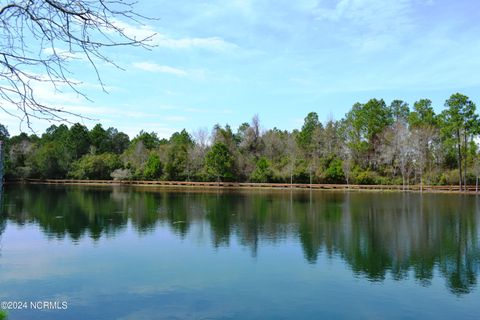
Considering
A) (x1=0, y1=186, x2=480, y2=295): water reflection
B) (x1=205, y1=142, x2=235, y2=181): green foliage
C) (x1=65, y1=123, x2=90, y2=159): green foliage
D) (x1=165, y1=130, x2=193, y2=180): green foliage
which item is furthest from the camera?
(x1=65, y1=123, x2=90, y2=159): green foliage

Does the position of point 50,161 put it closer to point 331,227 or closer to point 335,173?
point 335,173

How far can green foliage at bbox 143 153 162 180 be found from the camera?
250 feet

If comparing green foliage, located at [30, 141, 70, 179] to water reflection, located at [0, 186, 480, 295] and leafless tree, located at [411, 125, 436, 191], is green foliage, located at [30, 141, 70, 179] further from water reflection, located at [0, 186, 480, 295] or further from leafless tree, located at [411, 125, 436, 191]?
leafless tree, located at [411, 125, 436, 191]

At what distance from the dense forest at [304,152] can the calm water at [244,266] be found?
31.1 meters

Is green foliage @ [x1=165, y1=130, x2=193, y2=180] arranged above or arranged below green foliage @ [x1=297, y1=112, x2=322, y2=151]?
below

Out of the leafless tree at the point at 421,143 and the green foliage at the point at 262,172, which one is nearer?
the leafless tree at the point at 421,143

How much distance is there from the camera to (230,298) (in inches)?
514

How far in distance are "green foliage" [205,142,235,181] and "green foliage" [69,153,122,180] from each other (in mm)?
19057

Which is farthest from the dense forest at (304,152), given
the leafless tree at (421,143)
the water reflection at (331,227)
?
the water reflection at (331,227)

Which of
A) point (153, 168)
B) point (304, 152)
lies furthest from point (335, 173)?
point (153, 168)

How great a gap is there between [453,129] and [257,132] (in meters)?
34.4

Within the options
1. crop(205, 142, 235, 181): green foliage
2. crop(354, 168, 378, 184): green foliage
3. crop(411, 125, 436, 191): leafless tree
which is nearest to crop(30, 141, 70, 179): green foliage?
crop(205, 142, 235, 181): green foliage

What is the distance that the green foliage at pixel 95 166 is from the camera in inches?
3108

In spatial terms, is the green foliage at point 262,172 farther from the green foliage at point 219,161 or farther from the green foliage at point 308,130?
the green foliage at point 308,130
